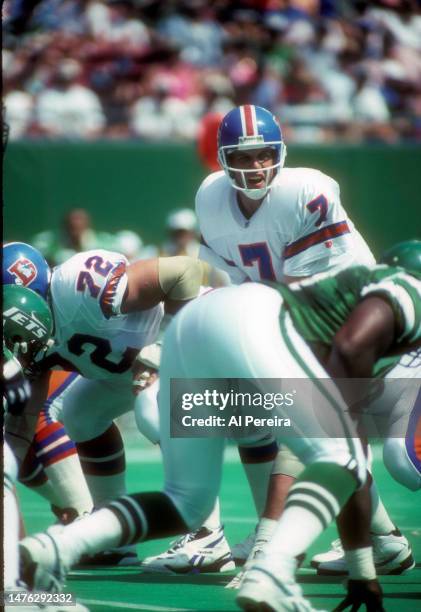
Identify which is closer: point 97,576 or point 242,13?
point 97,576

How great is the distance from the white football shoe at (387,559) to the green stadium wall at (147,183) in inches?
250

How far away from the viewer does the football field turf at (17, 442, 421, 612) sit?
351cm

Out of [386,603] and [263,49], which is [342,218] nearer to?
[386,603]

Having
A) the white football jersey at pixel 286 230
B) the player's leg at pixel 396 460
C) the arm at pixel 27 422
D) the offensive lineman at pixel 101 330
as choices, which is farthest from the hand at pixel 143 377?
the player's leg at pixel 396 460

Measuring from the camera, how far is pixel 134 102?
10.6 metres

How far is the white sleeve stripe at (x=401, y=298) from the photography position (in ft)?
9.84

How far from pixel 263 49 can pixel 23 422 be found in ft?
24.8

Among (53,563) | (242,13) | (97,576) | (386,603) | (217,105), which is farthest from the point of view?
(242,13)

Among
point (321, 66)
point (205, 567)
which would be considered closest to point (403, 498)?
point (205, 567)

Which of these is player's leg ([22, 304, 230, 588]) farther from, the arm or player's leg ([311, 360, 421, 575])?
the arm

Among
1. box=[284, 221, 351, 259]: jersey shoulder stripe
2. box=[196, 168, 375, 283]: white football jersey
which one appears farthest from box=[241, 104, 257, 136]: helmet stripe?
box=[284, 221, 351, 259]: jersey shoulder stripe

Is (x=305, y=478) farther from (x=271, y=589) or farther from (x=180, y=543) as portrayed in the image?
(x=180, y=543)

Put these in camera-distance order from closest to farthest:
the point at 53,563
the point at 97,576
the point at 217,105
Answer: the point at 53,563 → the point at 97,576 → the point at 217,105

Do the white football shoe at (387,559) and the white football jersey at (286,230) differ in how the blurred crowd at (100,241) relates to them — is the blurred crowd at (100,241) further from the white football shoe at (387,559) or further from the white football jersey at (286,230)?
the white football shoe at (387,559)
